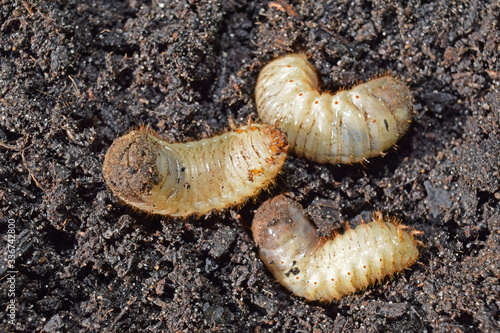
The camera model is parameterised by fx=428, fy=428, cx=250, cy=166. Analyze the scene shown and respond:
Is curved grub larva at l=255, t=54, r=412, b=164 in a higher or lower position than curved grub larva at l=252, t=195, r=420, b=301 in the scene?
higher

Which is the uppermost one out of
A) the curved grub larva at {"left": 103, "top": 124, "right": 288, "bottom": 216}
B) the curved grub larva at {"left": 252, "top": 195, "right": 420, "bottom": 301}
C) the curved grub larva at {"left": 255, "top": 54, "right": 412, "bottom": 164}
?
the curved grub larva at {"left": 255, "top": 54, "right": 412, "bottom": 164}

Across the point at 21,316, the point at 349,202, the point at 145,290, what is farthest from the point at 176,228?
the point at 349,202

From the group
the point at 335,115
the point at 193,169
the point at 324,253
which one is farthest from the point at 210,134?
the point at 324,253

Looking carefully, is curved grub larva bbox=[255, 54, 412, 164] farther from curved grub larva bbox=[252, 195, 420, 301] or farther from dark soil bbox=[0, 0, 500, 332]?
curved grub larva bbox=[252, 195, 420, 301]

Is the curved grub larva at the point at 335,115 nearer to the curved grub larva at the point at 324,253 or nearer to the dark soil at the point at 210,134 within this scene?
the dark soil at the point at 210,134

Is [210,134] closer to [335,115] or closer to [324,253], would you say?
[335,115]

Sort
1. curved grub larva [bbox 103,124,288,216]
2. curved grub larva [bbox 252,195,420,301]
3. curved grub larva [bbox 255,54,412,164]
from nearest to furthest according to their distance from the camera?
curved grub larva [bbox 103,124,288,216]
curved grub larva [bbox 252,195,420,301]
curved grub larva [bbox 255,54,412,164]

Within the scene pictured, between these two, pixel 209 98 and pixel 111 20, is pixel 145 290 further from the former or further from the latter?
pixel 111 20

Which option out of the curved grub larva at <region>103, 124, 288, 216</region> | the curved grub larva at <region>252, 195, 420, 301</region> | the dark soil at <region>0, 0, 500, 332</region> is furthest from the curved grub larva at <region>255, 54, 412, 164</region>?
the curved grub larva at <region>252, 195, 420, 301</region>
